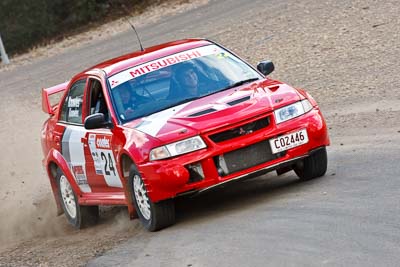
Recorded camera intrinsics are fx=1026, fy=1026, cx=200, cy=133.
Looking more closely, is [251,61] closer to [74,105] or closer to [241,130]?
[74,105]

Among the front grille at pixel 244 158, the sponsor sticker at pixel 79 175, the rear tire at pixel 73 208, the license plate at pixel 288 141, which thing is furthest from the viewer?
the rear tire at pixel 73 208

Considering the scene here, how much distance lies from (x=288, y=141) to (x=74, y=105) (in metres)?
2.88

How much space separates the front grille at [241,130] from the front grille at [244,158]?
13 centimetres

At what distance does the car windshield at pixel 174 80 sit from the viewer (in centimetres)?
973

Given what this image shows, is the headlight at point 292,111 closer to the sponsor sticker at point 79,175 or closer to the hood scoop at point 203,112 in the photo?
the hood scoop at point 203,112

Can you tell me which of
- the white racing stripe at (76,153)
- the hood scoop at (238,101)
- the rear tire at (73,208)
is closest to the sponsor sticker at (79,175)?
the white racing stripe at (76,153)

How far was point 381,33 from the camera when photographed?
18.1 meters

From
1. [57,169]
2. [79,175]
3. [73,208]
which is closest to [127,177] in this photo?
[79,175]

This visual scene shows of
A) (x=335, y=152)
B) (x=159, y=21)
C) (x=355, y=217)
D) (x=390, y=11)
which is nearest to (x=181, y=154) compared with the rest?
(x=355, y=217)

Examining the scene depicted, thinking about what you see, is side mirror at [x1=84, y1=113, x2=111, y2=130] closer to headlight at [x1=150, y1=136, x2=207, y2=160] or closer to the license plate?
headlight at [x1=150, y1=136, x2=207, y2=160]

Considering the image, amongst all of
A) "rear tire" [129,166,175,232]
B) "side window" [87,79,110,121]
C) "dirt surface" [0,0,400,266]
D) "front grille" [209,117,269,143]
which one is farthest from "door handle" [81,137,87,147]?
"front grille" [209,117,269,143]

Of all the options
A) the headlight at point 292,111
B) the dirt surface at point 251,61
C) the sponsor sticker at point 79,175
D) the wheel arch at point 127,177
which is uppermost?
the headlight at point 292,111

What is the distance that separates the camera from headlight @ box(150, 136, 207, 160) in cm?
873

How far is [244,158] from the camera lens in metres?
8.91
